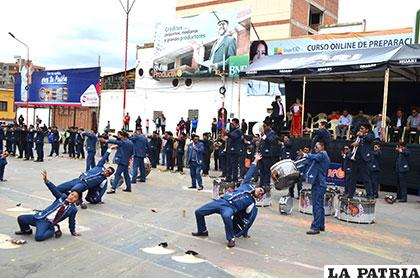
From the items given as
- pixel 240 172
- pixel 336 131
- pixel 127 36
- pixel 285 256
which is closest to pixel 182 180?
pixel 240 172

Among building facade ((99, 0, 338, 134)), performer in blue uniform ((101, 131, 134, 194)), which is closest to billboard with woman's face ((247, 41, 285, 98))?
building facade ((99, 0, 338, 134))

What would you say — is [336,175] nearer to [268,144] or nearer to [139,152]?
[268,144]

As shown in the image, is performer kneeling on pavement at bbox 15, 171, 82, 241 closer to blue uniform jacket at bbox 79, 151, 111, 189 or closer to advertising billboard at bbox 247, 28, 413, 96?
blue uniform jacket at bbox 79, 151, 111, 189

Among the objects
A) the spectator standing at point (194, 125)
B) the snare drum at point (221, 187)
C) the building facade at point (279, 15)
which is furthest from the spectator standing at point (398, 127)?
the building facade at point (279, 15)

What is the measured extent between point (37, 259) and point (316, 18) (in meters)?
40.1

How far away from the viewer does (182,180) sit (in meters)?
16.5

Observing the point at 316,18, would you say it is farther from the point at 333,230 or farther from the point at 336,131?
the point at 333,230

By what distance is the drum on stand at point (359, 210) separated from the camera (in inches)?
396

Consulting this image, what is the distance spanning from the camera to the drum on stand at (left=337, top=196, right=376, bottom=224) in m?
10.1

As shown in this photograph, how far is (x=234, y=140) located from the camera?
44.2 feet

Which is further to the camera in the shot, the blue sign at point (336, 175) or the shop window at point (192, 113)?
the shop window at point (192, 113)

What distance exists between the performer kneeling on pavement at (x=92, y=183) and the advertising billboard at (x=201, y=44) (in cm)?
2063

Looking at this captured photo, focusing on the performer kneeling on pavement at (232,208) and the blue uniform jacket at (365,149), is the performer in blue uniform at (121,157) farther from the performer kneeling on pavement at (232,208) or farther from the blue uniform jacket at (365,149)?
the blue uniform jacket at (365,149)

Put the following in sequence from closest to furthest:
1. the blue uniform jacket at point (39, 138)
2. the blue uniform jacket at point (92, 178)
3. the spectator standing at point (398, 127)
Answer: the blue uniform jacket at point (92, 178), the spectator standing at point (398, 127), the blue uniform jacket at point (39, 138)
